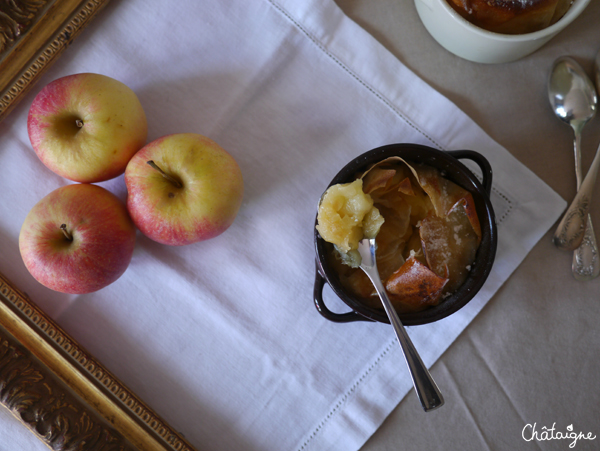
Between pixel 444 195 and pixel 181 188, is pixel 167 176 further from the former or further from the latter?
pixel 444 195

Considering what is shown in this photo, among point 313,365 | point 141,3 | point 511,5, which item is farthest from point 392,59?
point 313,365

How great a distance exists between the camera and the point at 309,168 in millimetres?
718

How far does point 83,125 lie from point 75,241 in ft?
0.61

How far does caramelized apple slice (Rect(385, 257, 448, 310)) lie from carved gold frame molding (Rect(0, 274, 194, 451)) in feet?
1.51

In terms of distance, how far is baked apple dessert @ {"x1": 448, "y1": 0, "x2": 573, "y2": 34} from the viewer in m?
0.55

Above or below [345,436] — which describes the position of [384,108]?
above

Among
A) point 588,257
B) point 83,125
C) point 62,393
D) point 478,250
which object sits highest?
point 588,257

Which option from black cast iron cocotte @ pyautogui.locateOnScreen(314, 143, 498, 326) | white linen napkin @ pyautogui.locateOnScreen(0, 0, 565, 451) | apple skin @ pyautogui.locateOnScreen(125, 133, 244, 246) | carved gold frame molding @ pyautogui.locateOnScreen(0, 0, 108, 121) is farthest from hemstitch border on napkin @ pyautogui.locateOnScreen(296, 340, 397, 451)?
carved gold frame molding @ pyautogui.locateOnScreen(0, 0, 108, 121)

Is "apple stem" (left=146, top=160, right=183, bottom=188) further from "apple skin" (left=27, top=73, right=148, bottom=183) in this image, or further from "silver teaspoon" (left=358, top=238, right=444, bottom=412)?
"silver teaspoon" (left=358, top=238, right=444, bottom=412)

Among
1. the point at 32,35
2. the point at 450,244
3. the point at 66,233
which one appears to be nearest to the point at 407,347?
the point at 450,244

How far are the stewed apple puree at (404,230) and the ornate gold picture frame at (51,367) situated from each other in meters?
0.44

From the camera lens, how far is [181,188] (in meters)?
0.62

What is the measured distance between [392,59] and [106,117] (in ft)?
1.66

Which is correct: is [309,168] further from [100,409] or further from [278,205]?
[100,409]
